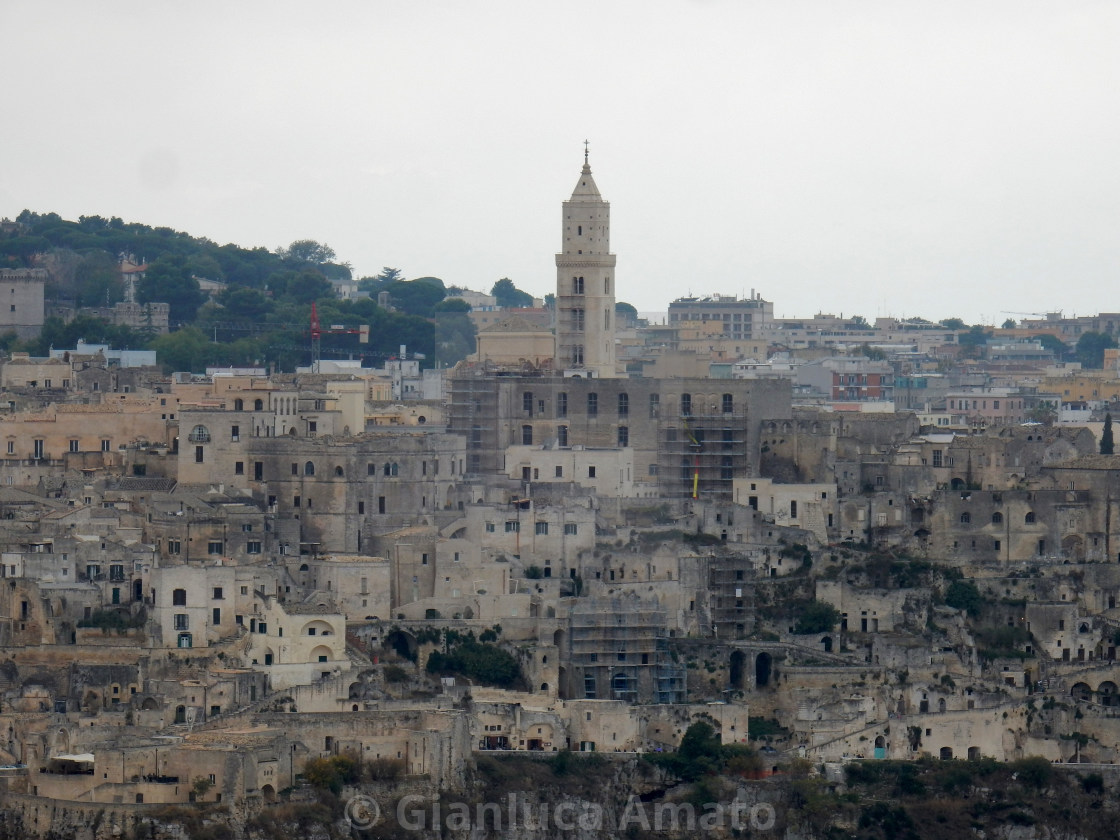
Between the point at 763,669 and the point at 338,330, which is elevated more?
the point at 338,330

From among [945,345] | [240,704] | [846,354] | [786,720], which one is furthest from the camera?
[945,345]

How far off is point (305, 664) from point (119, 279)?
71.2 metres

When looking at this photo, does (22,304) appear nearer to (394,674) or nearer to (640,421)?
(640,421)

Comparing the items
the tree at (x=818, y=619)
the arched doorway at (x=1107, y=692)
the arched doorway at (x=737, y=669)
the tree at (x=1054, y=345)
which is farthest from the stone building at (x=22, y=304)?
the arched doorway at (x=1107, y=692)

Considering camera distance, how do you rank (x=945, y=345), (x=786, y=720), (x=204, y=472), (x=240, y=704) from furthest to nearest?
(x=945, y=345)
(x=204, y=472)
(x=786, y=720)
(x=240, y=704)

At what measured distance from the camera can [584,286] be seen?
317 ft

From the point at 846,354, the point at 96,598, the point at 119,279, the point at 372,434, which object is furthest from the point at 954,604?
the point at 119,279

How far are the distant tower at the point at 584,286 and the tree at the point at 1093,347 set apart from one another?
67017 mm

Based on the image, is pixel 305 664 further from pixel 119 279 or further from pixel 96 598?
pixel 119 279

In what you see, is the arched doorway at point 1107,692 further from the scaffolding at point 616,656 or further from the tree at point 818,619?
the scaffolding at point 616,656

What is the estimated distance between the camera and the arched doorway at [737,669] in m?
82.5

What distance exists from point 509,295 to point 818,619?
282ft

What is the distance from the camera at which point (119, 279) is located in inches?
5763

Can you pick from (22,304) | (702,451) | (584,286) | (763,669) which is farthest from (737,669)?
(22,304)
